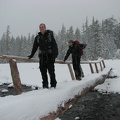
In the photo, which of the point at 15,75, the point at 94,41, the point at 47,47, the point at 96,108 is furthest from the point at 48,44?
the point at 94,41

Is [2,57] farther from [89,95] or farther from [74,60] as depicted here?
[89,95]

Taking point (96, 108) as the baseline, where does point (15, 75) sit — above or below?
above

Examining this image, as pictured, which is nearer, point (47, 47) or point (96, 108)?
point (47, 47)

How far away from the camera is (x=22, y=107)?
428cm

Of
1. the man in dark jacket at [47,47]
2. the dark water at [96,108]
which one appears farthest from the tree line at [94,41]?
the man in dark jacket at [47,47]

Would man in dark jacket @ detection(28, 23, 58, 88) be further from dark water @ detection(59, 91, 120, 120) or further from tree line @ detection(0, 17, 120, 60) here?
tree line @ detection(0, 17, 120, 60)

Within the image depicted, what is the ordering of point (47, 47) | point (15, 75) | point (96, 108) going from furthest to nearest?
1. point (96, 108)
2. point (47, 47)
3. point (15, 75)

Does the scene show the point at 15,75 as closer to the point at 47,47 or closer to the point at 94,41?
the point at 47,47

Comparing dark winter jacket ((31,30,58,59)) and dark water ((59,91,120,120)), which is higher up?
dark winter jacket ((31,30,58,59))

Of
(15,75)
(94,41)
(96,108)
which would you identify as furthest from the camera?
(94,41)

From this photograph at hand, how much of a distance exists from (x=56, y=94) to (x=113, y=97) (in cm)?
542

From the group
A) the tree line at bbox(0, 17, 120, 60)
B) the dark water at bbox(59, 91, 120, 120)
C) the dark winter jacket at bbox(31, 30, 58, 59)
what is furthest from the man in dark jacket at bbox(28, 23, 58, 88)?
the tree line at bbox(0, 17, 120, 60)

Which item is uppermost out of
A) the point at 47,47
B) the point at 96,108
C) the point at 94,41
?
the point at 94,41

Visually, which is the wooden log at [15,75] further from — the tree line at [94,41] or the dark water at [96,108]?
the tree line at [94,41]
